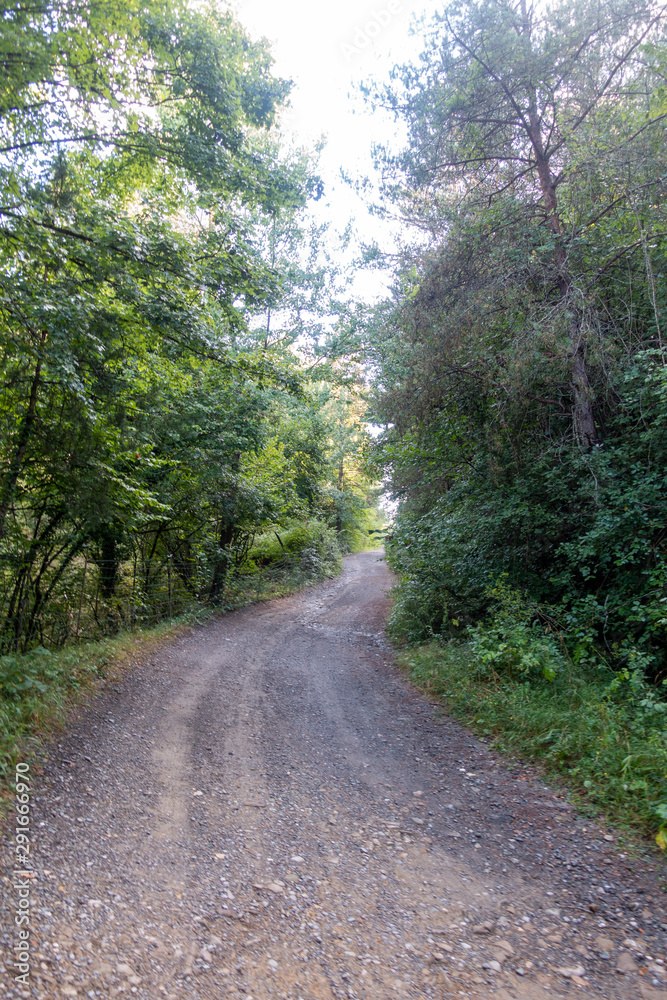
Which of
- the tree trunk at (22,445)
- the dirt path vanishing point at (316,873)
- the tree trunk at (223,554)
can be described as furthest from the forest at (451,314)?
the tree trunk at (223,554)

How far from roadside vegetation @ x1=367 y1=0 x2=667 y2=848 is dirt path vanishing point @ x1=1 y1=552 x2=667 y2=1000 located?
1114 millimetres

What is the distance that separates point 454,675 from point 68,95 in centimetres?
862

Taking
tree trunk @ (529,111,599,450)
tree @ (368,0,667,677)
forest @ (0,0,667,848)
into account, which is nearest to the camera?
forest @ (0,0,667,848)

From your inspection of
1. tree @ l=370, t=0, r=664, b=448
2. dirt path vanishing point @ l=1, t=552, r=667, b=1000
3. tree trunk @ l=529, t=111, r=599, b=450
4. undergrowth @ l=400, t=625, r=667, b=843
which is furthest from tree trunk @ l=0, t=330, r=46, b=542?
tree trunk @ l=529, t=111, r=599, b=450

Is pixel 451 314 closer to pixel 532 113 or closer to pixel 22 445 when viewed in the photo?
pixel 532 113

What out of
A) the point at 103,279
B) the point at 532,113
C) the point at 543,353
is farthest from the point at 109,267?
the point at 532,113

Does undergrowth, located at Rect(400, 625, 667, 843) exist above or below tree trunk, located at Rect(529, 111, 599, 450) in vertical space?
below

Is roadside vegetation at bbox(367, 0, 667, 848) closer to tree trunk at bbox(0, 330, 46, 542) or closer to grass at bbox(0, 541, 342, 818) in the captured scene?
grass at bbox(0, 541, 342, 818)

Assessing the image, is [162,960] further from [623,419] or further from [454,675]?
[623,419]

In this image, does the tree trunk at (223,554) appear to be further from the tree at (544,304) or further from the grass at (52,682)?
the tree at (544,304)

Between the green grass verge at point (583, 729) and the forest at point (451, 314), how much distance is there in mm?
33

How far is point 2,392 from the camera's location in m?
6.33

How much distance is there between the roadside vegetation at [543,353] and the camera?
582 cm

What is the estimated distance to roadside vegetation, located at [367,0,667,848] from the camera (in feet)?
19.1
